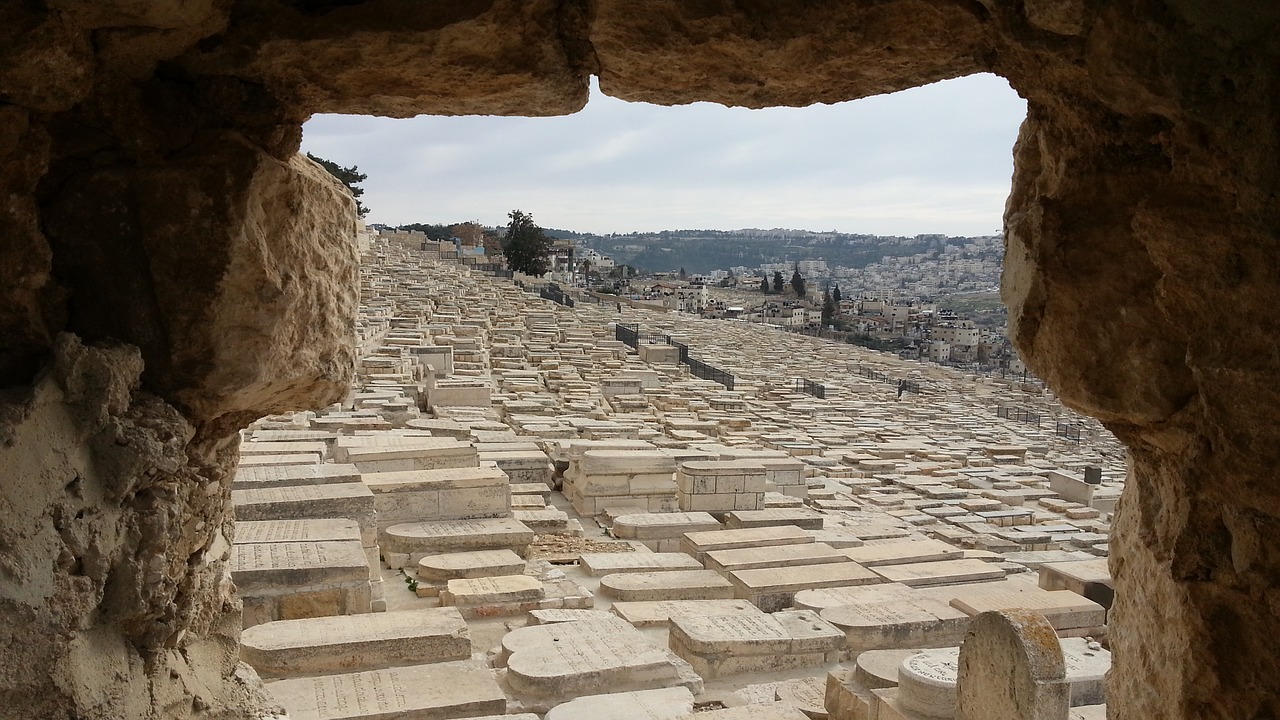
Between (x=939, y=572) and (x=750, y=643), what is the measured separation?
8.44ft

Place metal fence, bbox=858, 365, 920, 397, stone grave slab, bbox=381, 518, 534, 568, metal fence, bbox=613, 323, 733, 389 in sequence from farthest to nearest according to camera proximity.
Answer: metal fence, bbox=858, 365, 920, 397, metal fence, bbox=613, 323, 733, 389, stone grave slab, bbox=381, 518, 534, 568

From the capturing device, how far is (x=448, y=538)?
725 cm

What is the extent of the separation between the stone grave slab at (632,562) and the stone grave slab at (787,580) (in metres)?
0.46

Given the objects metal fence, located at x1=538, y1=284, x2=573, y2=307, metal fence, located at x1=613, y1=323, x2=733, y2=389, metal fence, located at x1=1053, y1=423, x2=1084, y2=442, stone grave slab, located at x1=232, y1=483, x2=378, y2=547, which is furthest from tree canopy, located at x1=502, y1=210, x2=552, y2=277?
stone grave slab, located at x1=232, y1=483, x2=378, y2=547

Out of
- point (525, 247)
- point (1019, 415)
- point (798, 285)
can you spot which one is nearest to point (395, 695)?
point (1019, 415)

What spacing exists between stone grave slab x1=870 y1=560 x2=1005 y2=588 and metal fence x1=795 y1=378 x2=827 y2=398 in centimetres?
1698

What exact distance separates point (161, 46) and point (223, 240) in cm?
A: 51

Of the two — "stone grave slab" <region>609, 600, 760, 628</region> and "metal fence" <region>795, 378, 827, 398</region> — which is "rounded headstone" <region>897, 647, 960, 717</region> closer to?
"stone grave slab" <region>609, 600, 760, 628</region>

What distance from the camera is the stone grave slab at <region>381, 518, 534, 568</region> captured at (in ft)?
23.5

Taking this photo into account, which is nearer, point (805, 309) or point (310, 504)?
point (310, 504)

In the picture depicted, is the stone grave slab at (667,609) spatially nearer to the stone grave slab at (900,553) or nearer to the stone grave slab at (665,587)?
the stone grave slab at (665,587)

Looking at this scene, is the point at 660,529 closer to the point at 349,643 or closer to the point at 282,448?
the point at 282,448

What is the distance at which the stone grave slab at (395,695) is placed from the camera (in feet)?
14.4

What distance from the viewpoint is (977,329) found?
69.9 metres
